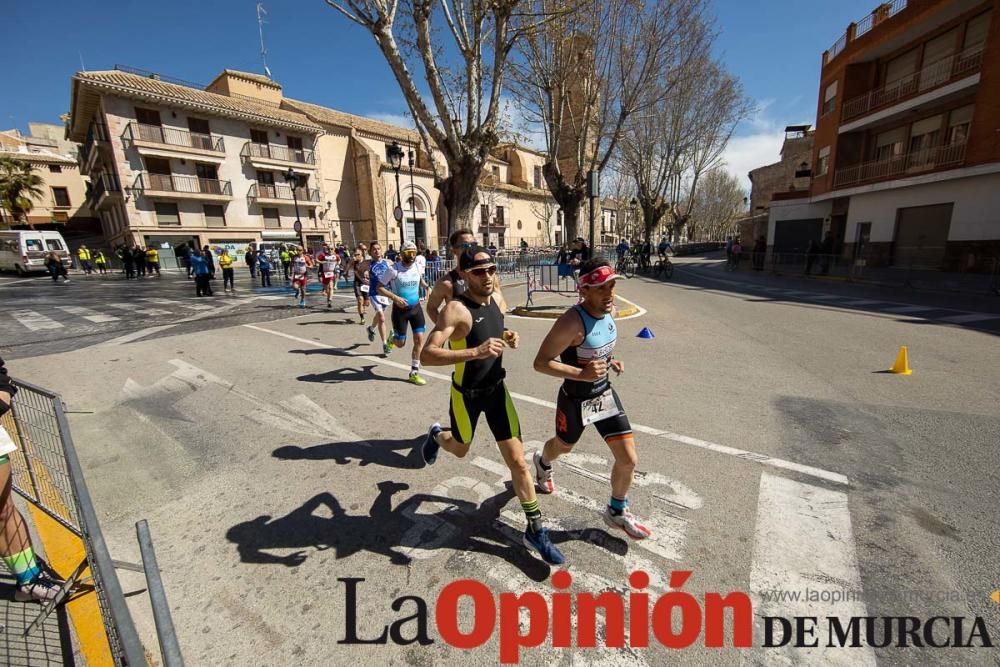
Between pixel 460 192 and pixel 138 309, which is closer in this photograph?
pixel 138 309

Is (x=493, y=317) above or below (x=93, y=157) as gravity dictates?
below

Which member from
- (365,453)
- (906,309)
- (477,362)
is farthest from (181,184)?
(906,309)

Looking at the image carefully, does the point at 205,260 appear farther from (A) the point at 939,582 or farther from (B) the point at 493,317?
(A) the point at 939,582

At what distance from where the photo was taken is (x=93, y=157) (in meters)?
31.9

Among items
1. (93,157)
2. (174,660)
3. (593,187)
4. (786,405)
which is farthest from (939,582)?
(93,157)

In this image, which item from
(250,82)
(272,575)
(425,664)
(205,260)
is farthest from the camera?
(250,82)

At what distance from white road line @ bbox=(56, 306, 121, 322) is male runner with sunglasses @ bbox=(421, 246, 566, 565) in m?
12.5

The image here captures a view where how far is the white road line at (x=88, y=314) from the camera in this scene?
1106 cm

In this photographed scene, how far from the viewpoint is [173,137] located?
2931cm

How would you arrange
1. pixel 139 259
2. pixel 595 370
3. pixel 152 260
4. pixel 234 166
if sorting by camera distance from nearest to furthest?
pixel 595 370
pixel 139 259
pixel 152 260
pixel 234 166

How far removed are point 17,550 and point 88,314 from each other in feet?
42.5

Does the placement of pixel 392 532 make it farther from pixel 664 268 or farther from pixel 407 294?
pixel 664 268

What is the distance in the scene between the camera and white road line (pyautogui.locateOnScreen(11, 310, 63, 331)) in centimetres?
1006

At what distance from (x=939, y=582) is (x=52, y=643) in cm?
477
